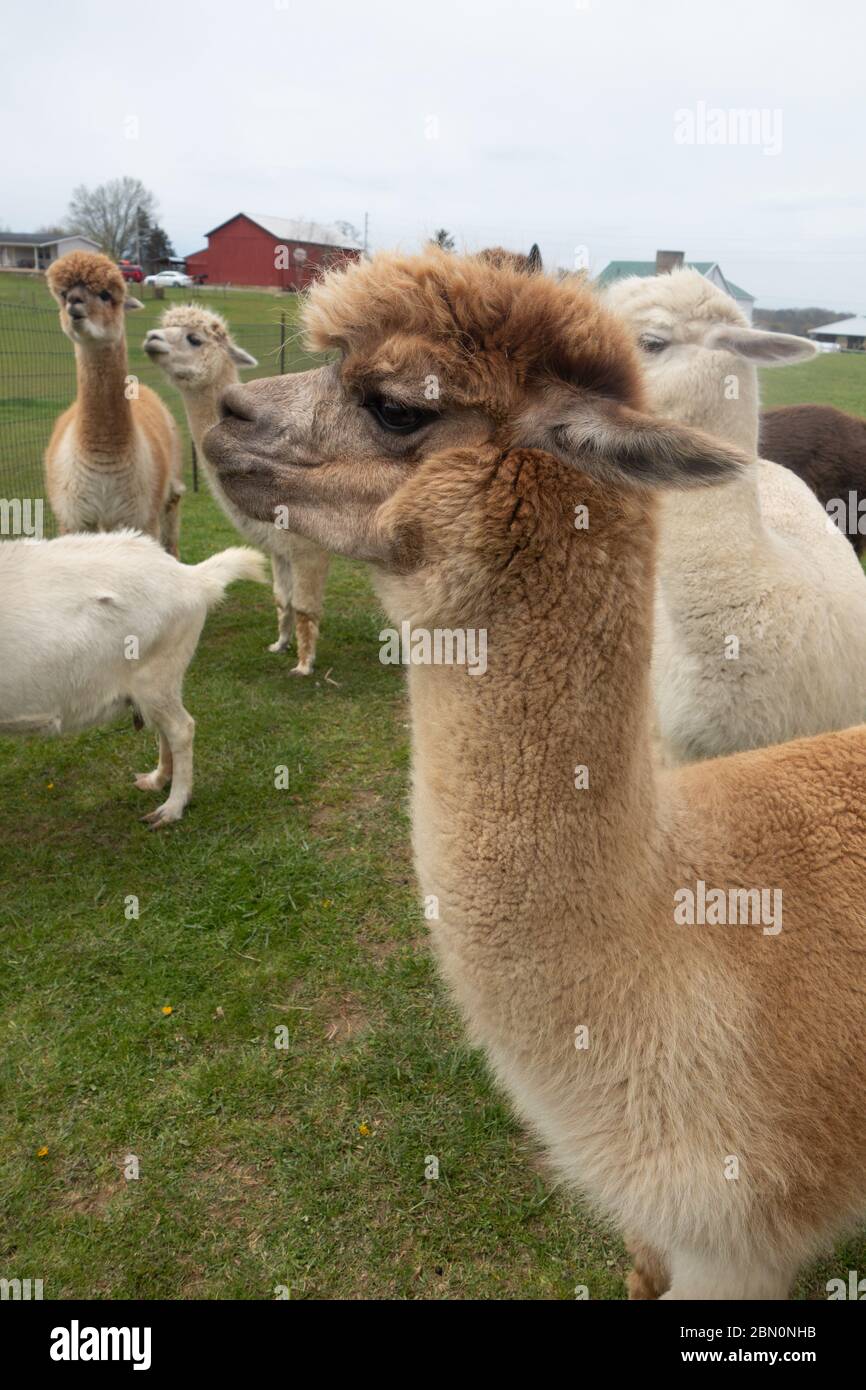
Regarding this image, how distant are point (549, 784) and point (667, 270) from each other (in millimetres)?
3704

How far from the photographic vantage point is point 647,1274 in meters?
2.18

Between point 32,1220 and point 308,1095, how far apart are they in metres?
0.86

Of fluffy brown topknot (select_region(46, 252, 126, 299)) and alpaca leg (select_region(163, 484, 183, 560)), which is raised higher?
fluffy brown topknot (select_region(46, 252, 126, 299))

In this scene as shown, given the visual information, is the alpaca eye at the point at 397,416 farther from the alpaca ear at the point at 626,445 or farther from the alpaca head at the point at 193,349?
the alpaca head at the point at 193,349

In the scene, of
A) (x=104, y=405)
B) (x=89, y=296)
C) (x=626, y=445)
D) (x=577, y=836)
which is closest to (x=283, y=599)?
(x=104, y=405)

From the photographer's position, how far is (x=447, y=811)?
1.57 metres

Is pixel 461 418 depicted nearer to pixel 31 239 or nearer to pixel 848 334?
pixel 31 239

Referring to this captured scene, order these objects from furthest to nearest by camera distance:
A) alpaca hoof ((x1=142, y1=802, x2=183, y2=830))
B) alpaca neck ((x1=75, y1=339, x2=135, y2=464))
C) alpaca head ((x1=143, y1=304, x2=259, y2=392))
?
alpaca head ((x1=143, y1=304, x2=259, y2=392))
alpaca neck ((x1=75, y1=339, x2=135, y2=464))
alpaca hoof ((x1=142, y1=802, x2=183, y2=830))

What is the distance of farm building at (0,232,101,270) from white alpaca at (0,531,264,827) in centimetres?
3426

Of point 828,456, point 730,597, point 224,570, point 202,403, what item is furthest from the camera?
point 828,456

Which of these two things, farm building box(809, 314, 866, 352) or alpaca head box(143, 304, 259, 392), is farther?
farm building box(809, 314, 866, 352)

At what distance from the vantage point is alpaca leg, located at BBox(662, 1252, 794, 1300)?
1.62 meters

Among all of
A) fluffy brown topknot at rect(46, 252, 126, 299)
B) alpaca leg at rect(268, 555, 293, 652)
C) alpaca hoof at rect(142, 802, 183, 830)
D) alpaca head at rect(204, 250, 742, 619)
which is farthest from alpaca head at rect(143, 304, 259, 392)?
alpaca head at rect(204, 250, 742, 619)

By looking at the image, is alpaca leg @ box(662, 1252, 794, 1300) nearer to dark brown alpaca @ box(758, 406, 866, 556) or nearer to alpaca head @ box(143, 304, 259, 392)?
A: alpaca head @ box(143, 304, 259, 392)
